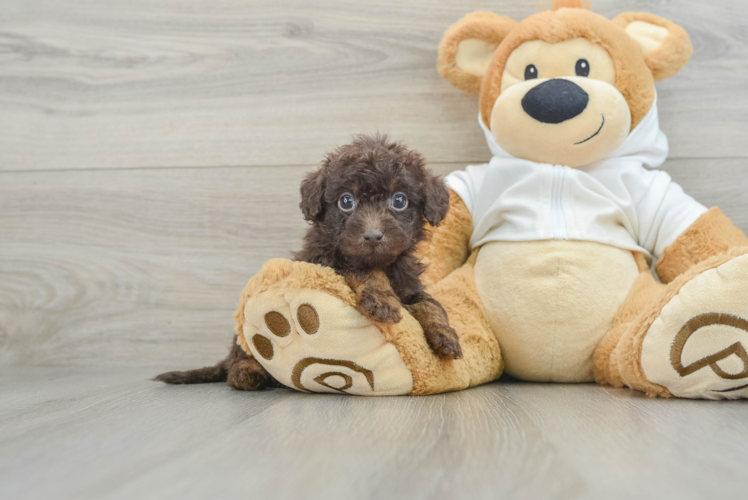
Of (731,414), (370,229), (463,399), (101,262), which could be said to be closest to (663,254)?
(731,414)

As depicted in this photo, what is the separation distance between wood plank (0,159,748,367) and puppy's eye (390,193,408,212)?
1.94ft

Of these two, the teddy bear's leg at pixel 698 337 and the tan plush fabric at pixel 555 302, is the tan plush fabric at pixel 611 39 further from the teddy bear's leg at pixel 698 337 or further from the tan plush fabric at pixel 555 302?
the teddy bear's leg at pixel 698 337

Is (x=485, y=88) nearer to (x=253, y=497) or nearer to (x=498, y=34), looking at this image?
(x=498, y=34)

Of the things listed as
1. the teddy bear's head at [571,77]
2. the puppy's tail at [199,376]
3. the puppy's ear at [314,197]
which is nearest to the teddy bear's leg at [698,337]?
the teddy bear's head at [571,77]

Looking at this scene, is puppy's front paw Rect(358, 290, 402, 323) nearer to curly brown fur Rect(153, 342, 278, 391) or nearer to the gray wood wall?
curly brown fur Rect(153, 342, 278, 391)

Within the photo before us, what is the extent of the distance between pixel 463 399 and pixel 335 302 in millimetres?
289

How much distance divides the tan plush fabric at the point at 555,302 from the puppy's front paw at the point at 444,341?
253mm

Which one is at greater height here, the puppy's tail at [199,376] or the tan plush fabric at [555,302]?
the tan plush fabric at [555,302]

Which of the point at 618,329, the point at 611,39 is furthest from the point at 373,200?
the point at 611,39

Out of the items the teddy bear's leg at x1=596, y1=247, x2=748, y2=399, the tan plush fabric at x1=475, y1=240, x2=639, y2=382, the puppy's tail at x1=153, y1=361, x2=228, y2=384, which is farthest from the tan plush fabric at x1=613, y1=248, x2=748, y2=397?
the puppy's tail at x1=153, y1=361, x2=228, y2=384

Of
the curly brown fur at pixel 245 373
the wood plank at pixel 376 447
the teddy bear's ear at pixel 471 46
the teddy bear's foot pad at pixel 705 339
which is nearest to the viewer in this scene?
the wood plank at pixel 376 447

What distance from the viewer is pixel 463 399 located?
3.29 feet

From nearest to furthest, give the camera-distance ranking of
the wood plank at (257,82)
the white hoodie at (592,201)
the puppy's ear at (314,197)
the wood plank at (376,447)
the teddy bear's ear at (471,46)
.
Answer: the wood plank at (376,447), the puppy's ear at (314,197), the white hoodie at (592,201), the teddy bear's ear at (471,46), the wood plank at (257,82)

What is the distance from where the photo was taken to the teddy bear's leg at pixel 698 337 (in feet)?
2.96
